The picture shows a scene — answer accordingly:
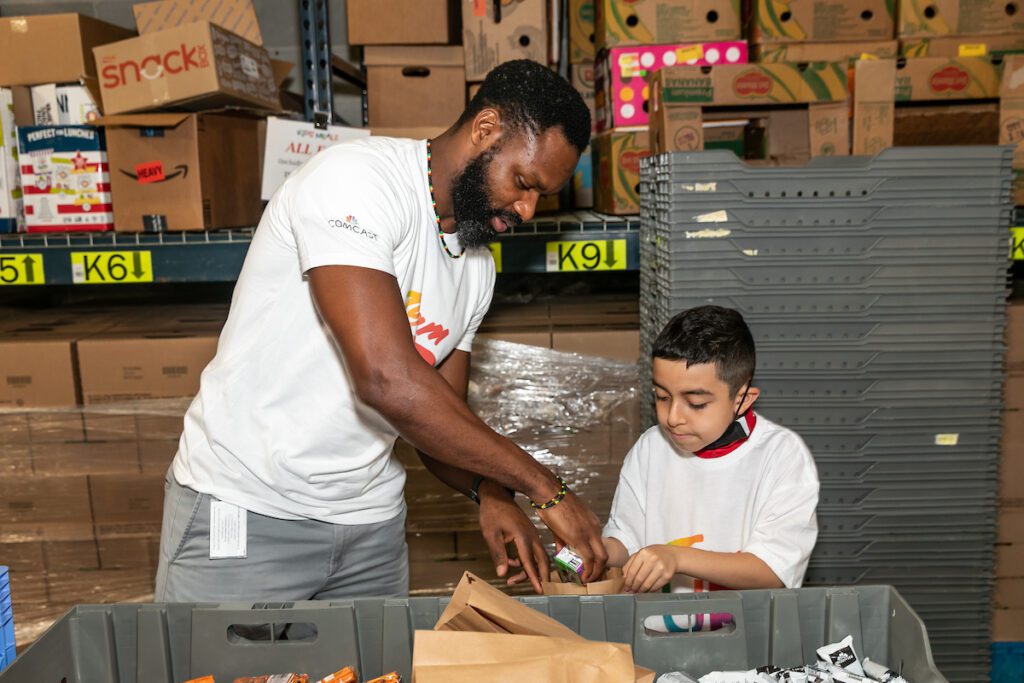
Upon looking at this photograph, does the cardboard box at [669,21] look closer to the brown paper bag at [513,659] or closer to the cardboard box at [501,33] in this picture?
the cardboard box at [501,33]

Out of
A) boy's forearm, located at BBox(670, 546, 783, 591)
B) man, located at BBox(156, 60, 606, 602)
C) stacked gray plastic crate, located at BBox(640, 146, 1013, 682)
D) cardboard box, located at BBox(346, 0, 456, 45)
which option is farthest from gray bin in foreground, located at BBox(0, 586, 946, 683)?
cardboard box, located at BBox(346, 0, 456, 45)

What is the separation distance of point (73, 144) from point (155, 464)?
33.4 inches

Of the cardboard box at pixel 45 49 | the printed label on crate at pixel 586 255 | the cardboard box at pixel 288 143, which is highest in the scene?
the cardboard box at pixel 45 49

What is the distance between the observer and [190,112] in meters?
2.26

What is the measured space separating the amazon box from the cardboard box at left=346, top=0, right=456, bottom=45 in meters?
0.48

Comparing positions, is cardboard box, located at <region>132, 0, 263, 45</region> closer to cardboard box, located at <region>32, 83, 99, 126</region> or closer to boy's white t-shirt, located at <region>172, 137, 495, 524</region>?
cardboard box, located at <region>32, 83, 99, 126</region>

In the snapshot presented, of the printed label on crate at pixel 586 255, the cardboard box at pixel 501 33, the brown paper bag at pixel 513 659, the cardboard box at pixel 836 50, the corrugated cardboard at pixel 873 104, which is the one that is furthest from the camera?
the cardboard box at pixel 501 33

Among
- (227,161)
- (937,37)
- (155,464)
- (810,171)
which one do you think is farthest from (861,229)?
(155,464)

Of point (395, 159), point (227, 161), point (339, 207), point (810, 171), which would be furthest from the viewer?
point (227, 161)

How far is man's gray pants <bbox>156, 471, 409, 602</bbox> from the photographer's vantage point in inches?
58.1

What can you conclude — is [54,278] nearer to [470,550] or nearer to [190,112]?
[190,112]

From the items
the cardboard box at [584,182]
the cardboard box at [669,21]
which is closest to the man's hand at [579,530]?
the cardboard box at [669,21]

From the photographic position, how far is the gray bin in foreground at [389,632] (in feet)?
3.37

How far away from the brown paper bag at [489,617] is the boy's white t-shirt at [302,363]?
53 cm
